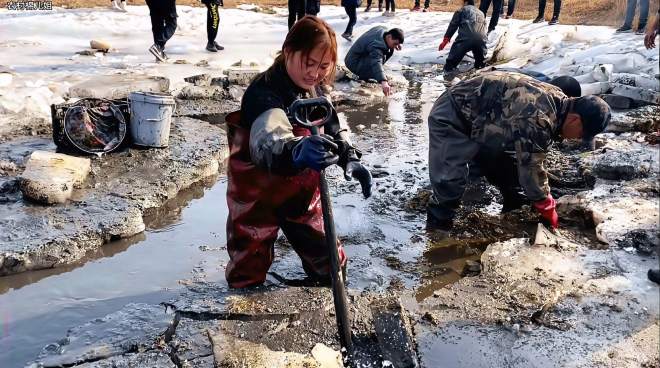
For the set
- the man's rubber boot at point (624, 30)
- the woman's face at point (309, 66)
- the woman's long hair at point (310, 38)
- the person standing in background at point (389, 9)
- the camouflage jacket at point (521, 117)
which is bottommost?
the camouflage jacket at point (521, 117)

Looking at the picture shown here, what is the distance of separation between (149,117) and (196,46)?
6.55 metres

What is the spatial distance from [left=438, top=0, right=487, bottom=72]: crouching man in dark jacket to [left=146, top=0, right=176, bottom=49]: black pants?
4988mm

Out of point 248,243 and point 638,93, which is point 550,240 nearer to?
point 248,243

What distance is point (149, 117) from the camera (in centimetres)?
542

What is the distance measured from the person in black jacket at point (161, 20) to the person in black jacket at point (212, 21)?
78 cm

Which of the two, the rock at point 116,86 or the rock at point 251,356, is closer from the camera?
the rock at point 251,356

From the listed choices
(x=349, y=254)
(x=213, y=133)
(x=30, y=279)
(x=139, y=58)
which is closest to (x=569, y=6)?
(x=139, y=58)

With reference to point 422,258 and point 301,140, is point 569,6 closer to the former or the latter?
point 422,258

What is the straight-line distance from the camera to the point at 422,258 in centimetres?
402

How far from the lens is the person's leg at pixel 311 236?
316cm

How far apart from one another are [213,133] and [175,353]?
13.2ft

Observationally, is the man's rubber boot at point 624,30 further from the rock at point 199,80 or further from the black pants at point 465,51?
the rock at point 199,80

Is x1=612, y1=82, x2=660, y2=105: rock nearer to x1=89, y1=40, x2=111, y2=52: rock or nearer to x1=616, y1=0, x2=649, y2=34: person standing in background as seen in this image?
x1=616, y1=0, x2=649, y2=34: person standing in background

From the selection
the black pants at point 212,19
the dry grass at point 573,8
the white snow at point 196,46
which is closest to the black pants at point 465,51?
the white snow at point 196,46
